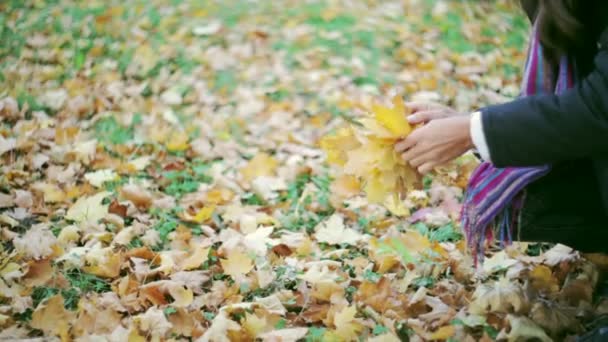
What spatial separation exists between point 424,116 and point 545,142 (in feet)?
1.01

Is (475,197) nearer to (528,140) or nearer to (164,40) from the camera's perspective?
(528,140)

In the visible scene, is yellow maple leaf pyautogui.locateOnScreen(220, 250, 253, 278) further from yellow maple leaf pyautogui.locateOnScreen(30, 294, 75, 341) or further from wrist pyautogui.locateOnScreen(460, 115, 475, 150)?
wrist pyautogui.locateOnScreen(460, 115, 475, 150)

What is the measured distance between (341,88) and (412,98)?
393mm

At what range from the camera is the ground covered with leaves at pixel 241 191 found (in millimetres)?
1507

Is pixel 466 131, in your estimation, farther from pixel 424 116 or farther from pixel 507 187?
pixel 507 187

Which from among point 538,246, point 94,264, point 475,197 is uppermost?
point 475,197

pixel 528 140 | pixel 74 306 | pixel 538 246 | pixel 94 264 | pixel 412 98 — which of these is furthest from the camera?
pixel 412 98

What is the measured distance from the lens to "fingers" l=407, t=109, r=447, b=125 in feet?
4.72

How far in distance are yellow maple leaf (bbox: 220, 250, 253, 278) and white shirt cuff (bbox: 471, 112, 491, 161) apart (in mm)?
760

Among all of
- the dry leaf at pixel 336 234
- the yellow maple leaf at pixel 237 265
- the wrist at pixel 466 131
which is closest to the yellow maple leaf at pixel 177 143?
the dry leaf at pixel 336 234

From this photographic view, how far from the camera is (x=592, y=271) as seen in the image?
1.63 meters

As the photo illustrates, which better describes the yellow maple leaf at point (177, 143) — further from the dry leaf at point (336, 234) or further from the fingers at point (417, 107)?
the fingers at point (417, 107)

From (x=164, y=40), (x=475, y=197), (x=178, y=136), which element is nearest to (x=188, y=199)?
(x=178, y=136)

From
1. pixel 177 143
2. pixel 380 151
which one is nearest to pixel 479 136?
pixel 380 151
